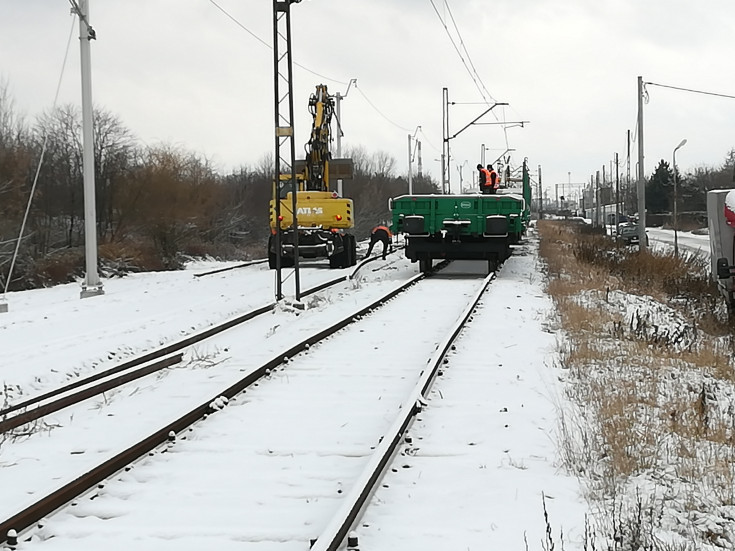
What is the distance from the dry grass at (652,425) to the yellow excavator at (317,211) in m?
11.6

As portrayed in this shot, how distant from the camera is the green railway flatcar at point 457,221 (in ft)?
73.8

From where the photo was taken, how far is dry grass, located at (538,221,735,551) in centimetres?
489

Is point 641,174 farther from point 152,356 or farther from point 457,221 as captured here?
point 152,356

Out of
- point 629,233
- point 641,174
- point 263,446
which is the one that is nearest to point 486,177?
point 641,174

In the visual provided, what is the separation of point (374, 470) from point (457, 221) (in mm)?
17402

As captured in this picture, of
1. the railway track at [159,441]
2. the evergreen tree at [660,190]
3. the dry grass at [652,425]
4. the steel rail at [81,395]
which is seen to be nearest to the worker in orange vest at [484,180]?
the dry grass at [652,425]

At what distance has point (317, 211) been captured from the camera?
26531 millimetres

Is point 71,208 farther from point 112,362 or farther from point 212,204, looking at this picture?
point 112,362

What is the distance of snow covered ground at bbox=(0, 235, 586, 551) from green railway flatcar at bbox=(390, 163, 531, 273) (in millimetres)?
8302

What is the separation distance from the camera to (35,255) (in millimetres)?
30031

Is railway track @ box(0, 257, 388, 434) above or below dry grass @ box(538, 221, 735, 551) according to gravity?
above

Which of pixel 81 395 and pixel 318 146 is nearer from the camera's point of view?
pixel 81 395

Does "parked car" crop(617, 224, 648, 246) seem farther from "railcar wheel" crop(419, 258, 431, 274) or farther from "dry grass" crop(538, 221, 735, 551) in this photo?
"dry grass" crop(538, 221, 735, 551)

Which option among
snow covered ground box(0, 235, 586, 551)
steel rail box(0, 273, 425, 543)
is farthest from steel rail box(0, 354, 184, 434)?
steel rail box(0, 273, 425, 543)
